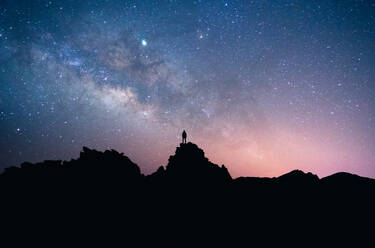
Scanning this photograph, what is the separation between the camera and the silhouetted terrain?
34562 millimetres

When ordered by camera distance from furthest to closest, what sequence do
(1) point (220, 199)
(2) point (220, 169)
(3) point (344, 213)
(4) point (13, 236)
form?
(2) point (220, 169) → (1) point (220, 199) → (3) point (344, 213) → (4) point (13, 236)

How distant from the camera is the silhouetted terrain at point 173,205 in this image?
34.6 m

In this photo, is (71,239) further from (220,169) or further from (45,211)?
(220,169)

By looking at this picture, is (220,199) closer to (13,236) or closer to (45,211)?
(45,211)

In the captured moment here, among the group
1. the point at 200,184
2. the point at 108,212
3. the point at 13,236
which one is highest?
the point at 200,184

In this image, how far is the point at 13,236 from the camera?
31812 mm

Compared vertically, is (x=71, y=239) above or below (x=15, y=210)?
below

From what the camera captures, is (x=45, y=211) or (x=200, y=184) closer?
(x=45, y=211)

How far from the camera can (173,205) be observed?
4350cm

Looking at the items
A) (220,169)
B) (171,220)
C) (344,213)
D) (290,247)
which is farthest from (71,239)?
(344,213)

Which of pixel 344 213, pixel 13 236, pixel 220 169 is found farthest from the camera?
pixel 220 169

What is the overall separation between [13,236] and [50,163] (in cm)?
1106

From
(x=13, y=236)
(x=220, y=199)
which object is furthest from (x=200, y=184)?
(x=13, y=236)

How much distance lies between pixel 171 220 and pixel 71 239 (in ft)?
51.7
